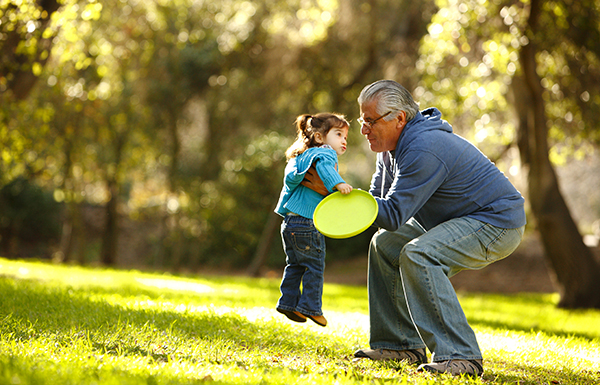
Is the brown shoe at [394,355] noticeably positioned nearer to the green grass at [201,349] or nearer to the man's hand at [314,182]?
the green grass at [201,349]

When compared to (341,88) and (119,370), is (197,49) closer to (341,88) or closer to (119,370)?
(341,88)

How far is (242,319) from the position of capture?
4.60 metres

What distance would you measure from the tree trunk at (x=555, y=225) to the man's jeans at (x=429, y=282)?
6.78 m

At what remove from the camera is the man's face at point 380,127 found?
141 inches

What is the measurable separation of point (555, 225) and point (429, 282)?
7.38 meters

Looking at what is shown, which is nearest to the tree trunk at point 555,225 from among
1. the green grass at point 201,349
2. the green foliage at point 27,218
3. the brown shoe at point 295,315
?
the green grass at point 201,349

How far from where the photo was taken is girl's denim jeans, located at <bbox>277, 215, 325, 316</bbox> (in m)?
4.17

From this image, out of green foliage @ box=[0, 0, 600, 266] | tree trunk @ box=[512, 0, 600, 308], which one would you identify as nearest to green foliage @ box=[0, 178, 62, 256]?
green foliage @ box=[0, 0, 600, 266]

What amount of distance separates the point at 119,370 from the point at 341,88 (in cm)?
1205

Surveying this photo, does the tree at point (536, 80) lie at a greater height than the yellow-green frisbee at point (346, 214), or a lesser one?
greater

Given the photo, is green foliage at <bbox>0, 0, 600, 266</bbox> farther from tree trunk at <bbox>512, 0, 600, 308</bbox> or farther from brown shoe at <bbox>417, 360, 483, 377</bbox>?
brown shoe at <bbox>417, 360, 483, 377</bbox>

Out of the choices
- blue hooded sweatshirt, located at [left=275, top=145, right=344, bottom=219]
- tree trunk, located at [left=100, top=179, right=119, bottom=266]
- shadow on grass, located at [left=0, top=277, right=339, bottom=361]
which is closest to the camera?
shadow on grass, located at [left=0, top=277, right=339, bottom=361]

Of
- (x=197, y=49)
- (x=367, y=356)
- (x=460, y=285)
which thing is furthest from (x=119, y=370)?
(x=460, y=285)

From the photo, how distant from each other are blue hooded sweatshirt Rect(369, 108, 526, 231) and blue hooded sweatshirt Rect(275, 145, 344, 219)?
0.44 m
